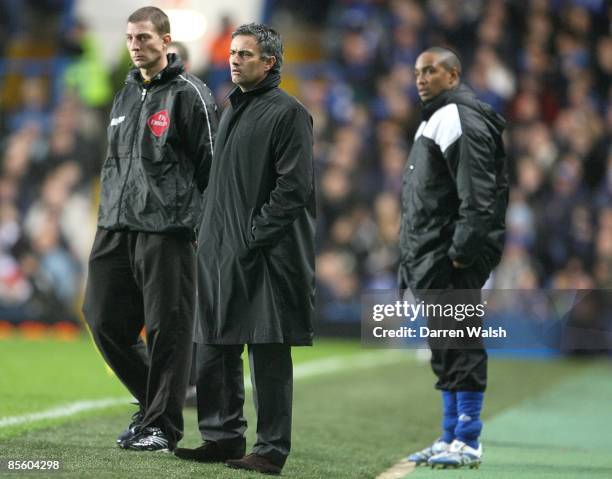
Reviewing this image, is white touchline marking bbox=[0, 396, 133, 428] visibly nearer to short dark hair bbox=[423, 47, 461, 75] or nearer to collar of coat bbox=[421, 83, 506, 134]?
collar of coat bbox=[421, 83, 506, 134]

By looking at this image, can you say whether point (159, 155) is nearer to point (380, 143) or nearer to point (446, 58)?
point (446, 58)

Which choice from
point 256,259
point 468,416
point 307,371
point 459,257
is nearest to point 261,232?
point 256,259

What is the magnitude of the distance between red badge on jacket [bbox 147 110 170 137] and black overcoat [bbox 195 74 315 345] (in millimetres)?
545

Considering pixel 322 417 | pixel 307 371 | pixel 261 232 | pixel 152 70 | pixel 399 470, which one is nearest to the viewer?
pixel 261 232

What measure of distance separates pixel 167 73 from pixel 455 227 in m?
1.81

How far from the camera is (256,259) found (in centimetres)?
586

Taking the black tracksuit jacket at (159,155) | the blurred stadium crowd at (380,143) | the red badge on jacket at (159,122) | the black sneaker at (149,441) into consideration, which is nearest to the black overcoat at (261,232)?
the black tracksuit jacket at (159,155)

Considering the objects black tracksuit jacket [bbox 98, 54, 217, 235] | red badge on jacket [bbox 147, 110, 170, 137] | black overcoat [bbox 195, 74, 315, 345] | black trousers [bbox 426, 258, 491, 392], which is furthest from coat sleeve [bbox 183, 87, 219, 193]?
black trousers [bbox 426, 258, 491, 392]

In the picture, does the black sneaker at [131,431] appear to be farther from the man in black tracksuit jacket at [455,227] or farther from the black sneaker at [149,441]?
the man in black tracksuit jacket at [455,227]

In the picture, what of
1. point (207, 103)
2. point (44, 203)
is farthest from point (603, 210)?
point (207, 103)

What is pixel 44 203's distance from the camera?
59.7ft

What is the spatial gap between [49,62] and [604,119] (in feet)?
32.0

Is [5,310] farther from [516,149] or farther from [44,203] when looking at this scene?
[516,149]

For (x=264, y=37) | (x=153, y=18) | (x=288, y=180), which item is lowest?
(x=288, y=180)
